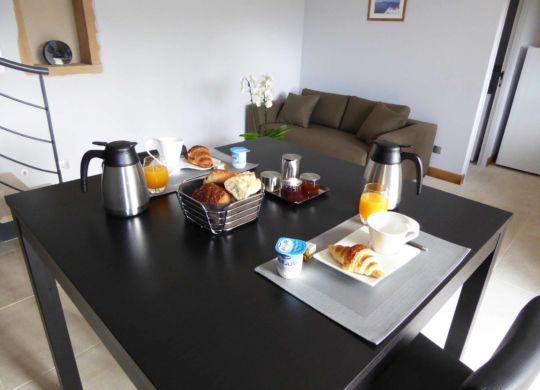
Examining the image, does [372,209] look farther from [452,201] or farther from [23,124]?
[23,124]

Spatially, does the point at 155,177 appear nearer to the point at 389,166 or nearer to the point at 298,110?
the point at 389,166

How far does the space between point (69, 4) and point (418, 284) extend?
325cm

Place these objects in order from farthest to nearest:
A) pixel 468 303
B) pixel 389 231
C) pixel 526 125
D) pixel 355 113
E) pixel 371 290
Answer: pixel 526 125, pixel 355 113, pixel 468 303, pixel 389 231, pixel 371 290

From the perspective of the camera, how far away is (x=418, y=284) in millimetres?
840

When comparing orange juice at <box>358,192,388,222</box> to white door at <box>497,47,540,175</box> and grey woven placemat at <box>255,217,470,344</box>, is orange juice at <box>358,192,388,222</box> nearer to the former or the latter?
grey woven placemat at <box>255,217,470,344</box>

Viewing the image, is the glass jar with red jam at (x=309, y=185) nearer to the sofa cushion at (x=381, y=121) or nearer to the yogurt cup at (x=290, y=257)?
the yogurt cup at (x=290, y=257)

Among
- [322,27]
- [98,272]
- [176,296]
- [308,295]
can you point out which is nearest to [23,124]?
[98,272]

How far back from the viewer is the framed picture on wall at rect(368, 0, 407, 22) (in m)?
3.71

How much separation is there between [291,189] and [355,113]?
291 centimetres

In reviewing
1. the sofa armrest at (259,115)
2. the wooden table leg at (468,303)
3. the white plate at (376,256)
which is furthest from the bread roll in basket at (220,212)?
the sofa armrest at (259,115)

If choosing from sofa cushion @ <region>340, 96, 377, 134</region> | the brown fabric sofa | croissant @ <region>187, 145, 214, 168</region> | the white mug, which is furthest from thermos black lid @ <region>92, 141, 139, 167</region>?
sofa cushion @ <region>340, 96, 377, 134</region>

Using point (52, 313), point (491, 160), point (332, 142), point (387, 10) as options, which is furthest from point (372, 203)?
point (491, 160)

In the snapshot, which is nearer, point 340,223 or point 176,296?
point 176,296

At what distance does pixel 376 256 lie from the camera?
91 centimetres
